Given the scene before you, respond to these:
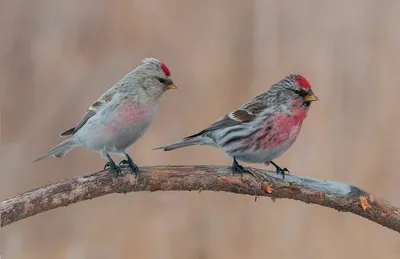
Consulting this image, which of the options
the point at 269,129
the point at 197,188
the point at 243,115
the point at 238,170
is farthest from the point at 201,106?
the point at 197,188

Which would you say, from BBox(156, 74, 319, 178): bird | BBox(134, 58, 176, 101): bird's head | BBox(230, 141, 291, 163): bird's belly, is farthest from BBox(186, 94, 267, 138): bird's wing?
BBox(134, 58, 176, 101): bird's head

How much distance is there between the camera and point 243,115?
184 centimetres

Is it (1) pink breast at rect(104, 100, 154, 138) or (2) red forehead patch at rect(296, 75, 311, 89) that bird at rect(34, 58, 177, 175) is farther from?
(2) red forehead patch at rect(296, 75, 311, 89)

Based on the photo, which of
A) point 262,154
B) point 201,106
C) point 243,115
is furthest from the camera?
point 201,106

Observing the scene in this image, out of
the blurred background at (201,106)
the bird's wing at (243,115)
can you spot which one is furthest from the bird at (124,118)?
the blurred background at (201,106)

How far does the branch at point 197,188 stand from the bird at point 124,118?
0.05 metres

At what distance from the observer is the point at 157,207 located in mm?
2645

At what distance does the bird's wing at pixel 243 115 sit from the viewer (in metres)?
1.77

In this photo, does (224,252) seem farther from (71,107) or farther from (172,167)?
(172,167)

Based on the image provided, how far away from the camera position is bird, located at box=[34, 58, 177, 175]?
1.44 metres

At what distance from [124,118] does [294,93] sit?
50cm

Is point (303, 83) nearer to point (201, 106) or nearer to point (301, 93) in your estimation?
point (301, 93)

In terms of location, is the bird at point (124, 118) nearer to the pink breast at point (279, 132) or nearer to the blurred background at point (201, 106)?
the pink breast at point (279, 132)

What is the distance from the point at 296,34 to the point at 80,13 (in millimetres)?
960
